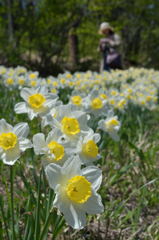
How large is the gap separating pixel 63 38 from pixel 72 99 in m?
9.89

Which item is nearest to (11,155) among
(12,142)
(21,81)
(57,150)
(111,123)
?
(12,142)

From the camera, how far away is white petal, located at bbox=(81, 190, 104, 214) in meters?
0.90

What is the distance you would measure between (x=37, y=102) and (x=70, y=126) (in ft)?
0.92

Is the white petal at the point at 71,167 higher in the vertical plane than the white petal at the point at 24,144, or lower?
higher

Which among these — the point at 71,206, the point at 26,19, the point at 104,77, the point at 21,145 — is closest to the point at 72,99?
the point at 21,145

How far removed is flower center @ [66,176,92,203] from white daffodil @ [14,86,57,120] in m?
0.49

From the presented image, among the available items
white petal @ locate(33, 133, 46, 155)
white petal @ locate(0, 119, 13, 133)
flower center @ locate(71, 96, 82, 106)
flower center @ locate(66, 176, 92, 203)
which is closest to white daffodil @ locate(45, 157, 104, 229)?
flower center @ locate(66, 176, 92, 203)

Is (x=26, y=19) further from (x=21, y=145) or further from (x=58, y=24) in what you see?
(x=21, y=145)

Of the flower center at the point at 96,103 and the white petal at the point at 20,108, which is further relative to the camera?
the flower center at the point at 96,103

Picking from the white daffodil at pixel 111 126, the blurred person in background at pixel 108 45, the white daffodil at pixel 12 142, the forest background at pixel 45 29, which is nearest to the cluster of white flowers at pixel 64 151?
the white daffodil at pixel 12 142

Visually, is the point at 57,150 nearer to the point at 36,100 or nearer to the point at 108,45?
the point at 36,100

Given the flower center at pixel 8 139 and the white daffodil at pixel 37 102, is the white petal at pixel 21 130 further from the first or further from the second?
the white daffodil at pixel 37 102

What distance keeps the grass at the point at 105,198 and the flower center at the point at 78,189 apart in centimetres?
11

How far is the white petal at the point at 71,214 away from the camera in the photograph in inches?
34.1
